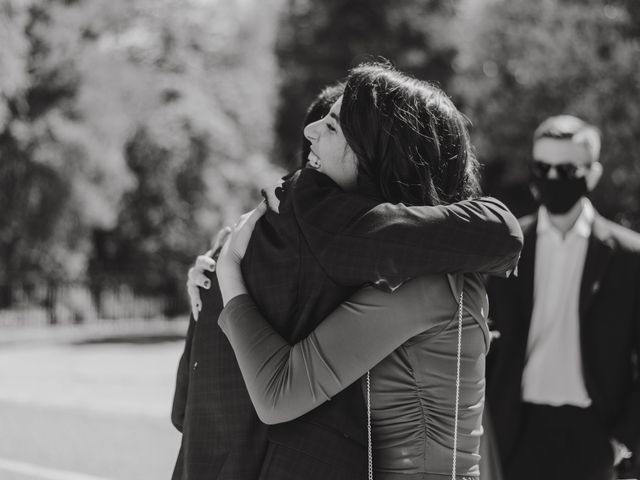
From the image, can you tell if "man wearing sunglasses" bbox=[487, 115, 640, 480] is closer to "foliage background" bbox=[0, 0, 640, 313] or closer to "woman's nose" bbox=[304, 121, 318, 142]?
"woman's nose" bbox=[304, 121, 318, 142]

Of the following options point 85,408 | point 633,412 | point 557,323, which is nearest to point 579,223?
point 557,323

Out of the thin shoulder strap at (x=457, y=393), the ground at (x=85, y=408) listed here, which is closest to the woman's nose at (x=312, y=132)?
the thin shoulder strap at (x=457, y=393)

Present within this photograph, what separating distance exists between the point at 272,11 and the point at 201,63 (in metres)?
9.24

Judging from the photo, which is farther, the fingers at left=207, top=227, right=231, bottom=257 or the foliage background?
the foliage background

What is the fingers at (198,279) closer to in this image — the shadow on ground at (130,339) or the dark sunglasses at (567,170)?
the dark sunglasses at (567,170)

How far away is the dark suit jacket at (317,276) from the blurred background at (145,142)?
8.89 meters

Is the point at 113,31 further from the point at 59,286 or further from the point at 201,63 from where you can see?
the point at 59,286

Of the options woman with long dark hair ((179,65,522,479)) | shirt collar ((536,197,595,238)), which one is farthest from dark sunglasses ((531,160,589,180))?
woman with long dark hair ((179,65,522,479))

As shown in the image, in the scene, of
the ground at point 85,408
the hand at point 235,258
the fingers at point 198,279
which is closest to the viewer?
the hand at point 235,258

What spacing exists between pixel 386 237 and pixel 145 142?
1921 cm

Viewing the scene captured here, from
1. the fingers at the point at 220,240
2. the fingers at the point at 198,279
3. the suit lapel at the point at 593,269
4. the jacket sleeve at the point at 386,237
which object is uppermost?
the jacket sleeve at the point at 386,237

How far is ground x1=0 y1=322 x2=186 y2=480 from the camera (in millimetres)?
7105

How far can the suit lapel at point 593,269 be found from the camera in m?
3.46

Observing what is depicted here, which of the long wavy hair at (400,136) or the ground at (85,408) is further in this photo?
the ground at (85,408)
